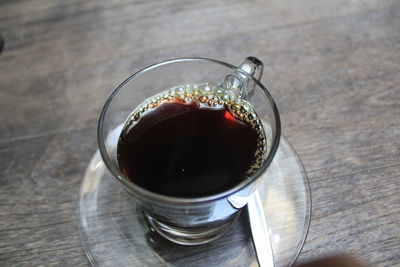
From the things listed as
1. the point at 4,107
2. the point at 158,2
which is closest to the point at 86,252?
the point at 4,107

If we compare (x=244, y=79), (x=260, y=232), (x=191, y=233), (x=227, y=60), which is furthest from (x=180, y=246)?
(x=227, y=60)

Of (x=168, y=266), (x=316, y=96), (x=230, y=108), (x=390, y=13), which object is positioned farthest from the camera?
(x=390, y=13)

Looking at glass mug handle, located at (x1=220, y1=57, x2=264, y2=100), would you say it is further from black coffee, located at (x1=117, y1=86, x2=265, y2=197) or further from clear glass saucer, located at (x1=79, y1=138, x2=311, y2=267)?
clear glass saucer, located at (x1=79, y1=138, x2=311, y2=267)

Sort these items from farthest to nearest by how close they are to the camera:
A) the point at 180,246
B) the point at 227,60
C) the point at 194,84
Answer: the point at 227,60, the point at 194,84, the point at 180,246

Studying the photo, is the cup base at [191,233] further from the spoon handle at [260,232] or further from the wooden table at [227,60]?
the wooden table at [227,60]

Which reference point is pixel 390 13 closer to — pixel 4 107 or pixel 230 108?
pixel 230 108

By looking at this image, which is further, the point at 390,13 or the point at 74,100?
the point at 390,13

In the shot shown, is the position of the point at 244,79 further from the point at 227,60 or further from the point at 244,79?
the point at 227,60
